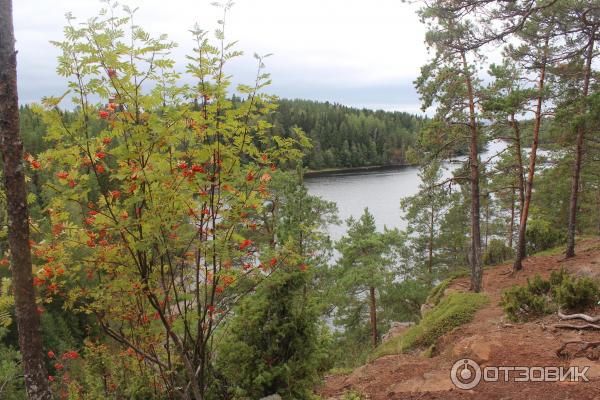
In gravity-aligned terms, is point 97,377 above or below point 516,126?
below

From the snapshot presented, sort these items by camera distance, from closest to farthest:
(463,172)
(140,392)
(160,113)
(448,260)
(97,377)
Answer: (160,113) < (140,392) < (97,377) < (463,172) < (448,260)

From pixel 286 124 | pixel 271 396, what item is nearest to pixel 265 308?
pixel 271 396

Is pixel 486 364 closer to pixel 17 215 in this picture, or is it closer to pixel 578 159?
pixel 17 215

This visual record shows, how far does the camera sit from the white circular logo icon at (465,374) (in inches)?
213

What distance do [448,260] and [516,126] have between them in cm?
1314

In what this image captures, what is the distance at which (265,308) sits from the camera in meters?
5.02

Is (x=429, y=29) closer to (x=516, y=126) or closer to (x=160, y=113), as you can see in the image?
(x=516, y=126)

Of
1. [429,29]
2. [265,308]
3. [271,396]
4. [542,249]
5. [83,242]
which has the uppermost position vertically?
[429,29]

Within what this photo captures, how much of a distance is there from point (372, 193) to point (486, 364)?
4185cm

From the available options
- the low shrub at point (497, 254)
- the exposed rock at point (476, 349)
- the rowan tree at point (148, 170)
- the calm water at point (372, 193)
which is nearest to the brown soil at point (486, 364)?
the exposed rock at point (476, 349)

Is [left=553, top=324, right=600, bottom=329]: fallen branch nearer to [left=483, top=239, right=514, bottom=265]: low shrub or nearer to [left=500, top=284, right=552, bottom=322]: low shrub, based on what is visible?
[left=500, top=284, right=552, bottom=322]: low shrub

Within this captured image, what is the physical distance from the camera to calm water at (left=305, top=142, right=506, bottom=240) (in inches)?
1379

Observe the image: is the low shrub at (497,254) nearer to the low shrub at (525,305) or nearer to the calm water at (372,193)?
the calm water at (372,193)

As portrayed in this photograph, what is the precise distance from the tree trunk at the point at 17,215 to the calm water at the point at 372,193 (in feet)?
86.4
